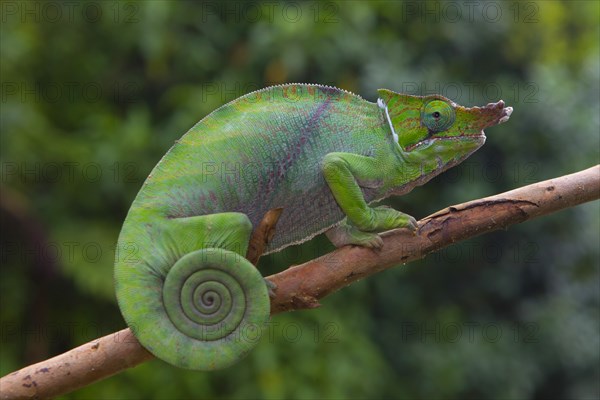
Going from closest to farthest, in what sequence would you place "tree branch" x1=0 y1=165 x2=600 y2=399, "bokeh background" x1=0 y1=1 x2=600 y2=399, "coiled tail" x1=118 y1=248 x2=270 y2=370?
"coiled tail" x1=118 y1=248 x2=270 y2=370
"tree branch" x1=0 y1=165 x2=600 y2=399
"bokeh background" x1=0 y1=1 x2=600 y2=399

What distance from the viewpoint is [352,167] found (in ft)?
7.47

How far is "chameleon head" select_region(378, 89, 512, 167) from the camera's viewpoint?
2.35 metres

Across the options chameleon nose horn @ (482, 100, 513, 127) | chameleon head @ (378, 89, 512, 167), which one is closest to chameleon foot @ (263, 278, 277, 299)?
chameleon head @ (378, 89, 512, 167)

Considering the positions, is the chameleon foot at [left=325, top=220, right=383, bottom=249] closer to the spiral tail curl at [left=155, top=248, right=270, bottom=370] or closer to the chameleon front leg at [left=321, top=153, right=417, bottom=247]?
the chameleon front leg at [left=321, top=153, right=417, bottom=247]

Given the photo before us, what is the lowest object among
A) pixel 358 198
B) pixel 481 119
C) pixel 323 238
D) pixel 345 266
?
pixel 323 238

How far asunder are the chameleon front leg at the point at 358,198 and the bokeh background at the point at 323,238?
220 centimetres

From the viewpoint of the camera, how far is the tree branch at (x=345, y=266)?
2184 mm

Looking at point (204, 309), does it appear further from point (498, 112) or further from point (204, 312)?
point (498, 112)

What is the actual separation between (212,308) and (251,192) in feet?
1.17

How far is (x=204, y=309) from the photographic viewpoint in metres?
2.04

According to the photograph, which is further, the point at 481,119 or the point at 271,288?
the point at 481,119

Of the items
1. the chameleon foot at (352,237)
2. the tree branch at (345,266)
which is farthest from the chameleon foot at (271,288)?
the chameleon foot at (352,237)

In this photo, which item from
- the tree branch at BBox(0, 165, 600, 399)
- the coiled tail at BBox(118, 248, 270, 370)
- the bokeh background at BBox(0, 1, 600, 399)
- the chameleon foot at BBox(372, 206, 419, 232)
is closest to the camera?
the coiled tail at BBox(118, 248, 270, 370)

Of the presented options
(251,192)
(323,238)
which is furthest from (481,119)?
(323,238)
